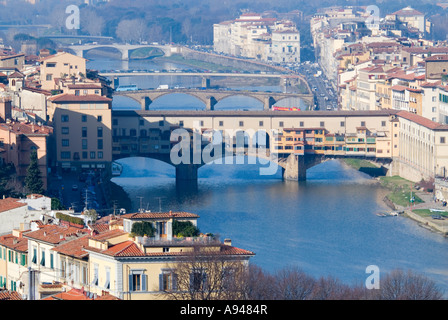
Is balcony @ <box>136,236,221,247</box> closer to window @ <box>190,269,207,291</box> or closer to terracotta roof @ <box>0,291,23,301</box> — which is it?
window @ <box>190,269,207,291</box>

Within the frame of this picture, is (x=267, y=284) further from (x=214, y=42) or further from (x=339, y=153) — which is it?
(x=214, y=42)

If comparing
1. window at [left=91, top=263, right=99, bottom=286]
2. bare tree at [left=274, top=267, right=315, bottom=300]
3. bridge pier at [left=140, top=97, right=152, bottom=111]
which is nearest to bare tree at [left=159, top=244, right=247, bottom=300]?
window at [left=91, top=263, right=99, bottom=286]

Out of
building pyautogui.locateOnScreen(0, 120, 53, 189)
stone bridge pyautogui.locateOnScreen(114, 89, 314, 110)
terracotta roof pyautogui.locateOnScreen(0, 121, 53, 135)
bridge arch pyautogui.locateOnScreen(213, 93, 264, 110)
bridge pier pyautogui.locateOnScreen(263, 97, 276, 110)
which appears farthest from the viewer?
bridge arch pyautogui.locateOnScreen(213, 93, 264, 110)

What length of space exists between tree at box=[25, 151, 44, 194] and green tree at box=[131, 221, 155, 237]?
1257 cm

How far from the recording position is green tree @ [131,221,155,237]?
14.9 meters

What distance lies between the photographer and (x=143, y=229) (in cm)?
1498

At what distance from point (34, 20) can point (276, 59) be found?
40513 mm

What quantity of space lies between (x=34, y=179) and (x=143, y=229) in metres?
13.4

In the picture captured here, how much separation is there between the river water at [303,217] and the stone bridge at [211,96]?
13.4 metres

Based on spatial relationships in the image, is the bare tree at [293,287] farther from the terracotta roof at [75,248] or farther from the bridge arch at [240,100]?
the bridge arch at [240,100]

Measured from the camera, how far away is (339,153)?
38.0 m

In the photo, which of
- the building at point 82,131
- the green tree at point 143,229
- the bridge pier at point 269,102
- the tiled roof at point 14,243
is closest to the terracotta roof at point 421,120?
the building at point 82,131

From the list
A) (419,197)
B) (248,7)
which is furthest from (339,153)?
(248,7)

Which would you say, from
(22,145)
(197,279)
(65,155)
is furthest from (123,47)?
(197,279)
